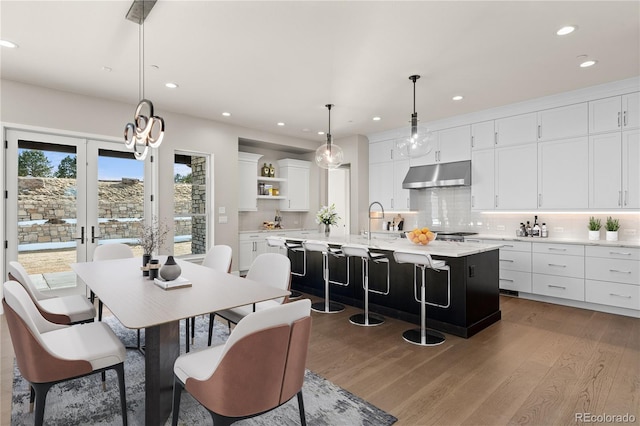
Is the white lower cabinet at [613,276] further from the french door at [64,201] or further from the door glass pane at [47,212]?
the door glass pane at [47,212]

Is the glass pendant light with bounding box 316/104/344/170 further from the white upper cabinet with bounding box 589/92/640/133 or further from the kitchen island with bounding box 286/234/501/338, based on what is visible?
the white upper cabinet with bounding box 589/92/640/133

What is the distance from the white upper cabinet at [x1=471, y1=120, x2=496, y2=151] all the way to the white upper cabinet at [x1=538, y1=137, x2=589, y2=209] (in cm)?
70

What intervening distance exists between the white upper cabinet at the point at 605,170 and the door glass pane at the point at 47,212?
677 centimetres

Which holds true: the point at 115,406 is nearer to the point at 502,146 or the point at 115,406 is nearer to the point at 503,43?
the point at 503,43

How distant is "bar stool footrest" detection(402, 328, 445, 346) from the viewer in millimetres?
3242

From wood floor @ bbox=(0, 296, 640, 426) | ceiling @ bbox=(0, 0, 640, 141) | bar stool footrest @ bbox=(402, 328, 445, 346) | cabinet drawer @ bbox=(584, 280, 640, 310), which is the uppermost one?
ceiling @ bbox=(0, 0, 640, 141)


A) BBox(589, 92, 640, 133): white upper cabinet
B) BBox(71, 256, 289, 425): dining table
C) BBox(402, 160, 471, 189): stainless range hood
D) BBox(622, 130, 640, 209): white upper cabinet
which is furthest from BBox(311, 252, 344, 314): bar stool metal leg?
BBox(589, 92, 640, 133): white upper cabinet

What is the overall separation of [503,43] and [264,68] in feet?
7.82

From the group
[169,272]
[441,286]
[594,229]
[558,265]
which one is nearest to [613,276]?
[558,265]

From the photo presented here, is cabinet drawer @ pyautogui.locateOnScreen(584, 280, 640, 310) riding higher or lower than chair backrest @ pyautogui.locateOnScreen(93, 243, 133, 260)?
lower

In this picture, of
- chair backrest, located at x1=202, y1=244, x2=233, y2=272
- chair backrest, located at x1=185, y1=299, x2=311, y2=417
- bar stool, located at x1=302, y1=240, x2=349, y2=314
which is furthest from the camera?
bar stool, located at x1=302, y1=240, x2=349, y2=314

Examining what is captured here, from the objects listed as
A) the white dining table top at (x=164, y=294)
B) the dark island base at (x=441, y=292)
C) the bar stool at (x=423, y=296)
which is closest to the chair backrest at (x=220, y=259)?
the white dining table top at (x=164, y=294)

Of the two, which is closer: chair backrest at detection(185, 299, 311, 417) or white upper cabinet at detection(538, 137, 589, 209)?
chair backrest at detection(185, 299, 311, 417)

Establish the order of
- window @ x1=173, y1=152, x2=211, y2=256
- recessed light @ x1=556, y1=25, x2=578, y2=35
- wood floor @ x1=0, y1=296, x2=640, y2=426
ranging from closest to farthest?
1. wood floor @ x1=0, y1=296, x2=640, y2=426
2. recessed light @ x1=556, y1=25, x2=578, y2=35
3. window @ x1=173, y1=152, x2=211, y2=256
